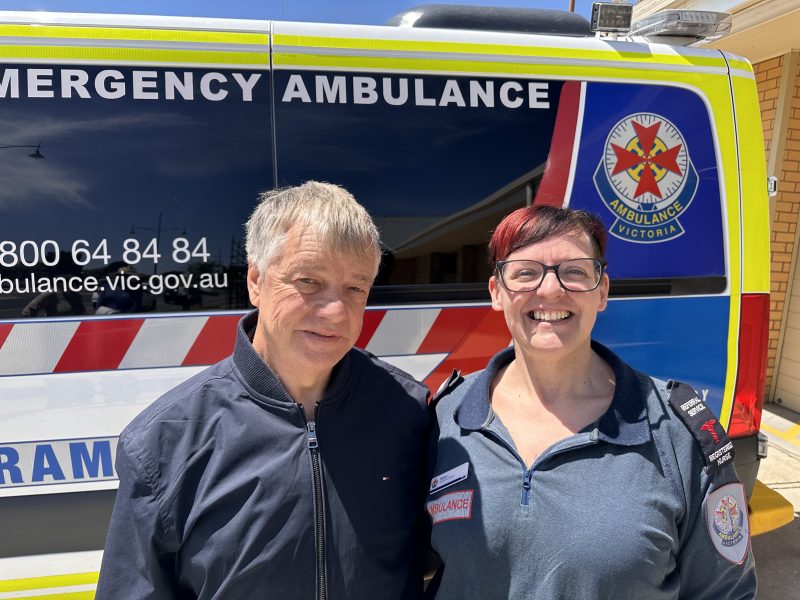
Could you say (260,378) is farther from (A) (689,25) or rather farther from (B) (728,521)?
(A) (689,25)

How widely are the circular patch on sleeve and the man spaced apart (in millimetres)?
579

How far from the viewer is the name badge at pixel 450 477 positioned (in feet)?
3.77

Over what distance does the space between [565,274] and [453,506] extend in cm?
53

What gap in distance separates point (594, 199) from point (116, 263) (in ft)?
5.30

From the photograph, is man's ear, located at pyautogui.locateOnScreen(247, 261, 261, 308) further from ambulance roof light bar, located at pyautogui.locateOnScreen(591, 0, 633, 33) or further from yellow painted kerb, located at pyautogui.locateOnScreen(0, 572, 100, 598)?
ambulance roof light bar, located at pyautogui.locateOnScreen(591, 0, 633, 33)

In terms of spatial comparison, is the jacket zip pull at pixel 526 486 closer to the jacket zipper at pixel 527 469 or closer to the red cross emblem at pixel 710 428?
the jacket zipper at pixel 527 469

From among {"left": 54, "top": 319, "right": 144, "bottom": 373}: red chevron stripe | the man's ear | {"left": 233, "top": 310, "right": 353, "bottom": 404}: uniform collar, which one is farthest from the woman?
{"left": 54, "top": 319, "right": 144, "bottom": 373}: red chevron stripe

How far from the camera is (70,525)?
1.86 metres

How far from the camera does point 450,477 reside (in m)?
1.16

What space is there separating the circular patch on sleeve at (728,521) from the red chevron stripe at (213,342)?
4.63ft

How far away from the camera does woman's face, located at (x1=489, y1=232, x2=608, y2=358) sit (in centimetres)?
120

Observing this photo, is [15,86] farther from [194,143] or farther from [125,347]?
[125,347]

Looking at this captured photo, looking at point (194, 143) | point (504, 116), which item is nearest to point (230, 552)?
point (194, 143)

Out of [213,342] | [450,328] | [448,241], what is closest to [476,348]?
[450,328]
